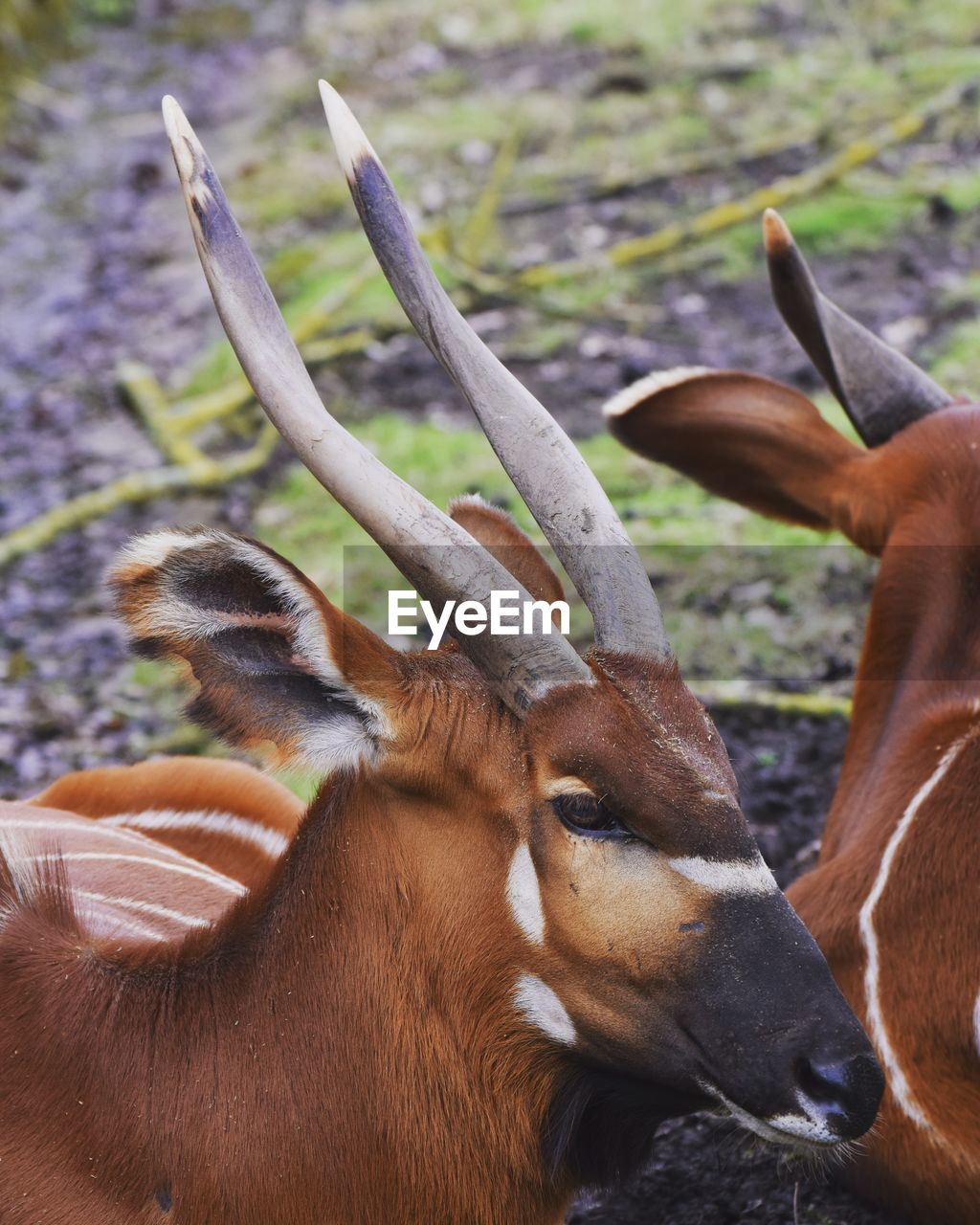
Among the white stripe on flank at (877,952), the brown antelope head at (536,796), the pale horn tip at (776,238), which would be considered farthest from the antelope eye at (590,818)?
the pale horn tip at (776,238)

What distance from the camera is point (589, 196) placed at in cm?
1038

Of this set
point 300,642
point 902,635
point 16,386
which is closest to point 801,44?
point 16,386

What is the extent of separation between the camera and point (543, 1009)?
2641 millimetres

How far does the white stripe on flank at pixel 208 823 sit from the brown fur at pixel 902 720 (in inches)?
59.8

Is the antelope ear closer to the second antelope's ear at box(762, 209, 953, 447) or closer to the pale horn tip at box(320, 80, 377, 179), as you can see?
the pale horn tip at box(320, 80, 377, 179)

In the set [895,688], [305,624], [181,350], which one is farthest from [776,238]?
[181,350]

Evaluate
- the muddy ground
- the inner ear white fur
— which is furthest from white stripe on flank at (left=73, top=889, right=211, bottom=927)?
the muddy ground

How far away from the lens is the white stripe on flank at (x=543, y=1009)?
103 inches

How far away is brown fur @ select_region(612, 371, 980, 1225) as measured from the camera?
315 cm

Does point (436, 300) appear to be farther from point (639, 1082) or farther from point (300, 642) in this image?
point (639, 1082)

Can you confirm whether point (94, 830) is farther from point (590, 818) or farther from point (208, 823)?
point (590, 818)

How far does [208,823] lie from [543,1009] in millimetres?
1945

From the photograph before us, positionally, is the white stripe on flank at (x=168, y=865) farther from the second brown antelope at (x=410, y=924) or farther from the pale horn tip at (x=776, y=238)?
the pale horn tip at (x=776, y=238)

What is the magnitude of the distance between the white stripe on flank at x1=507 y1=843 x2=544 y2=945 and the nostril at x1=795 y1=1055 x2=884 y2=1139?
0.49m
